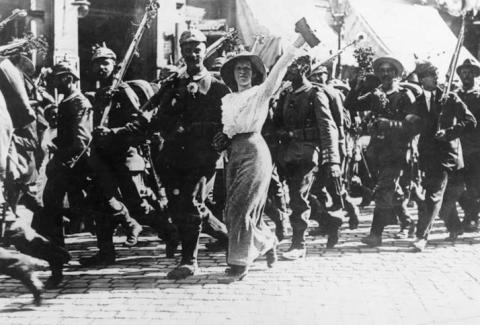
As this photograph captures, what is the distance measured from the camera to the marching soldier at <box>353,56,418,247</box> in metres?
7.82

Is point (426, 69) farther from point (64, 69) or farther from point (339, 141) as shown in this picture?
point (64, 69)

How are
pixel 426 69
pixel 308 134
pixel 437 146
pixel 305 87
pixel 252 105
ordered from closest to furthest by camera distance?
pixel 252 105 < pixel 308 134 < pixel 305 87 < pixel 437 146 < pixel 426 69

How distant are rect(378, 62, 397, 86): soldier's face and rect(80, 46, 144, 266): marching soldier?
121 inches

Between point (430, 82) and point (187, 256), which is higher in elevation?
point (430, 82)

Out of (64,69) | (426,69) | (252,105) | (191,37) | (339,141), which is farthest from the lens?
(339,141)

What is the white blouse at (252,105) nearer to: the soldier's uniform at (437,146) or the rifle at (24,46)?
the rifle at (24,46)

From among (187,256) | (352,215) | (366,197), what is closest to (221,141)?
(187,256)

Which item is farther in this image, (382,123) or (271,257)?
(382,123)

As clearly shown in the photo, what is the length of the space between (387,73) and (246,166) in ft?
9.29

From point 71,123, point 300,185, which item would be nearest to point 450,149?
point 300,185

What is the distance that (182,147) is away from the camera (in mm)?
6402

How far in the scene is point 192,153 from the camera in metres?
6.33

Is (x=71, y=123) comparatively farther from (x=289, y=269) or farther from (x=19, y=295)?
(x=289, y=269)

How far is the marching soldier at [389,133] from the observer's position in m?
7.82
